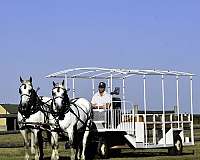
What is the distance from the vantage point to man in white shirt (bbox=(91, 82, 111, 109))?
21.3 m

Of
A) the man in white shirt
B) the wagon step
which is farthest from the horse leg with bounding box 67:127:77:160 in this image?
the wagon step

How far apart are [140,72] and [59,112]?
15.3 ft

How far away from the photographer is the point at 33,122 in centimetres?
1753

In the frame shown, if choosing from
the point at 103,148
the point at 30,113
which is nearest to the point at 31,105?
the point at 30,113

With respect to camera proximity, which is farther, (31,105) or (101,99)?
(101,99)

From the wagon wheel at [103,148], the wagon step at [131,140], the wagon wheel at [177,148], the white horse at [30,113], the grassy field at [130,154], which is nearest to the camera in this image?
the white horse at [30,113]

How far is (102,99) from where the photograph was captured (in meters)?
21.3

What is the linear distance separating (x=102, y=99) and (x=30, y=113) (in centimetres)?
431

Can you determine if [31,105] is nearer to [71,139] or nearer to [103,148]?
[71,139]

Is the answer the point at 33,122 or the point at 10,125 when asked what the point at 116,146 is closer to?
the point at 33,122

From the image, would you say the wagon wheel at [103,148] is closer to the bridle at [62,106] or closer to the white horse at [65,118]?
the white horse at [65,118]

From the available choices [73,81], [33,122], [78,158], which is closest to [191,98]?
[73,81]

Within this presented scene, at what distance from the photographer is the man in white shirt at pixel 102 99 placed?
21266 mm

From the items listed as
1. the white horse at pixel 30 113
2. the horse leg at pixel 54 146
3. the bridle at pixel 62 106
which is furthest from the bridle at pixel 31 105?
the horse leg at pixel 54 146
